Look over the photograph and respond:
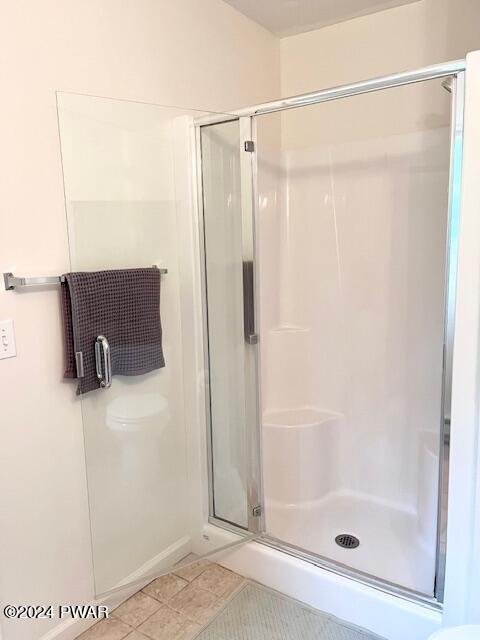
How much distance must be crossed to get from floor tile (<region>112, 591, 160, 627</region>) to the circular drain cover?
83 cm

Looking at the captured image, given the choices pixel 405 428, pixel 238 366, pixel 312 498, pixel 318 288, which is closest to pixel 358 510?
pixel 312 498

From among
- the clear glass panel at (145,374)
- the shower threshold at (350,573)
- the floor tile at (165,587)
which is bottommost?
the floor tile at (165,587)

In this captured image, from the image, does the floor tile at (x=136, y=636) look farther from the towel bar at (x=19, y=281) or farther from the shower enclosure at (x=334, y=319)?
the towel bar at (x=19, y=281)

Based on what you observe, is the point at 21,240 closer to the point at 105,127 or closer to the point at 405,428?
the point at 105,127

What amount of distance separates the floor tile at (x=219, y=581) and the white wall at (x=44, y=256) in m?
0.49

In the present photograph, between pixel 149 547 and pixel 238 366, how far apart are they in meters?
0.86

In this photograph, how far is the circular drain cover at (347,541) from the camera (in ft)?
7.18

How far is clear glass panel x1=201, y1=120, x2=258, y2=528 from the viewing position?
2111 mm

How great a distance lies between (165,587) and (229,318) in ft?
3.88

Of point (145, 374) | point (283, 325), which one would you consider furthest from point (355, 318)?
point (145, 374)

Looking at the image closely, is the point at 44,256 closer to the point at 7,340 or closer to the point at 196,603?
the point at 7,340

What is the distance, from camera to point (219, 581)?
211 centimetres

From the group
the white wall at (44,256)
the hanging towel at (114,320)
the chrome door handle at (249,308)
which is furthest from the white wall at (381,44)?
the hanging towel at (114,320)

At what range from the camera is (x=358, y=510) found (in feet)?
8.20
